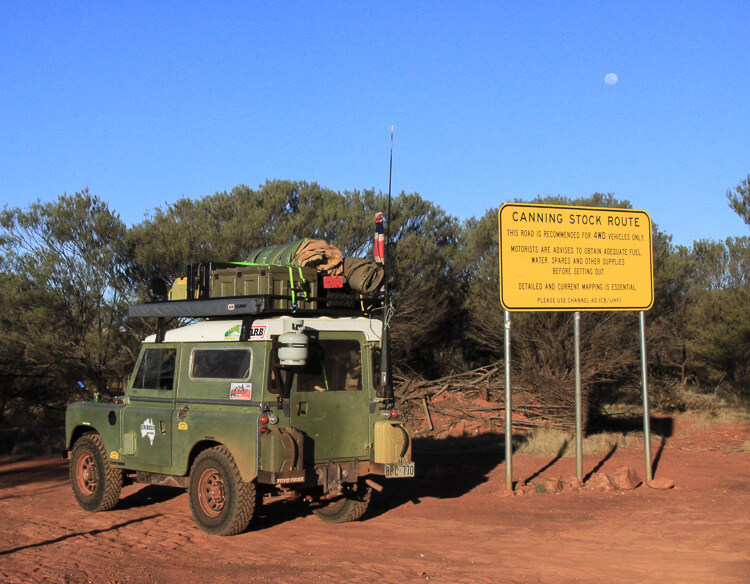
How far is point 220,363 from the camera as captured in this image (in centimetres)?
861

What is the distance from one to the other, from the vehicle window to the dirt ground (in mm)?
1689

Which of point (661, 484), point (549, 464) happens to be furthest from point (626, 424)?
point (661, 484)

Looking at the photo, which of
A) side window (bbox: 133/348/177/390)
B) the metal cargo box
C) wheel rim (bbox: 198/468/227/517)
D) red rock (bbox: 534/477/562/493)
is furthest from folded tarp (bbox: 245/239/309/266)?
red rock (bbox: 534/477/562/493)

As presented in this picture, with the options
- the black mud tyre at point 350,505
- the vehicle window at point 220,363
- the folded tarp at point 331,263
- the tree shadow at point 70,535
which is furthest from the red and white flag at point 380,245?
the tree shadow at point 70,535

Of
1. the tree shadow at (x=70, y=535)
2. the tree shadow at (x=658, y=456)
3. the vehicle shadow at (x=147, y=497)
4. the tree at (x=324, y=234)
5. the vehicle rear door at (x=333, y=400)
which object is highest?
the tree at (x=324, y=234)

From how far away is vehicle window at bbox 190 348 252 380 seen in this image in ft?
27.2

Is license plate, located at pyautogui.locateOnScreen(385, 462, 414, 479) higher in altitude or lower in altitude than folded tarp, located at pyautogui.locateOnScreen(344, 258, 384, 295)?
lower

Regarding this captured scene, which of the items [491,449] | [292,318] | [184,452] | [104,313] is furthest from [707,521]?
[104,313]

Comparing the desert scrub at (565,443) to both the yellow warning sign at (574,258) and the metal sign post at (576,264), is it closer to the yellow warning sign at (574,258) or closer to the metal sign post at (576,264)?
the metal sign post at (576,264)

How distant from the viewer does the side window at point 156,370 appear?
9.21m

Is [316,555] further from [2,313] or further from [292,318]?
[2,313]

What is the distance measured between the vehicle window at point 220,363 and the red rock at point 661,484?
21.6ft

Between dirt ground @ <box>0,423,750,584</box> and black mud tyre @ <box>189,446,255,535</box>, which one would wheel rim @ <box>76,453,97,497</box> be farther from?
black mud tyre @ <box>189,446,255,535</box>

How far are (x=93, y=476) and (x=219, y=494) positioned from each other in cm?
248
